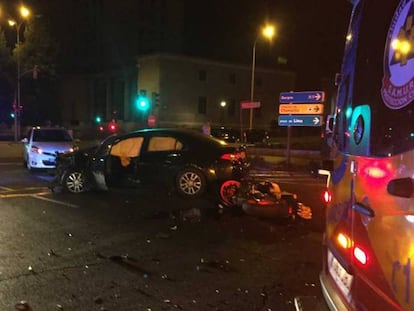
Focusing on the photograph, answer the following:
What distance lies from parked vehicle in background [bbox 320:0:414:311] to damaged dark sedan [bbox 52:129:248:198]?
7.34 meters

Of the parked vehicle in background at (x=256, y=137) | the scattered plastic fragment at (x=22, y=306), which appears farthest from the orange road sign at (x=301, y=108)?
the parked vehicle in background at (x=256, y=137)

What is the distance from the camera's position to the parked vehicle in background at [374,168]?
2309 mm

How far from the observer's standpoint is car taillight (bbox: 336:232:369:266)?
2.73 m

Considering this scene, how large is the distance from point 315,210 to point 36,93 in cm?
4877

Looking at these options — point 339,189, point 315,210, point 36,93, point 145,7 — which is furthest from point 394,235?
point 145,7

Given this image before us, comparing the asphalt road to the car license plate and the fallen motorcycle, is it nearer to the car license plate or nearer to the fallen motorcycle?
the fallen motorcycle

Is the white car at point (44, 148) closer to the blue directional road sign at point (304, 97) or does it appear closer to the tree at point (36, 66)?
the blue directional road sign at point (304, 97)

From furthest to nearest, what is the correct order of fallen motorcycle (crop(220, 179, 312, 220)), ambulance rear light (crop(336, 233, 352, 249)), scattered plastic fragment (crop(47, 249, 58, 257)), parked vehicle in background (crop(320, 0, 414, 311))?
fallen motorcycle (crop(220, 179, 312, 220)) < scattered plastic fragment (crop(47, 249, 58, 257)) < ambulance rear light (crop(336, 233, 352, 249)) < parked vehicle in background (crop(320, 0, 414, 311))

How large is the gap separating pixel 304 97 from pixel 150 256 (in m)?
13.2

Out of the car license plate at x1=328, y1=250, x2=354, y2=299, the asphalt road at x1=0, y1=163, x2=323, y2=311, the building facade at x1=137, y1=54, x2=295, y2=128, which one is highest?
the building facade at x1=137, y1=54, x2=295, y2=128

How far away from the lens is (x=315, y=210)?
1001 centimetres

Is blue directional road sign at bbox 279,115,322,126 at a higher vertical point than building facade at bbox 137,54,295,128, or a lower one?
lower

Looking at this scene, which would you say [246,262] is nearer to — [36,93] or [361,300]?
[361,300]

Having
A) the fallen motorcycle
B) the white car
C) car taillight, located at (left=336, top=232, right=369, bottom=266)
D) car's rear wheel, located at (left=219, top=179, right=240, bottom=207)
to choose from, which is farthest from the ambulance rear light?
the white car
